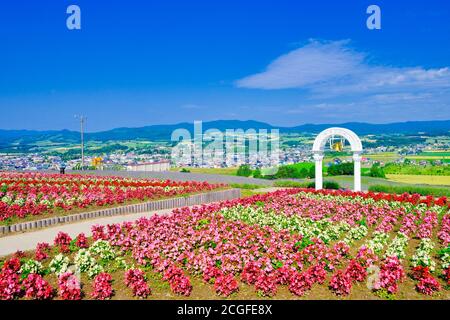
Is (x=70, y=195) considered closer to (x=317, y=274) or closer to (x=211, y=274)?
(x=211, y=274)

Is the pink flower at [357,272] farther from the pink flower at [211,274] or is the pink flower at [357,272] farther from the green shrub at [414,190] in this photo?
the green shrub at [414,190]

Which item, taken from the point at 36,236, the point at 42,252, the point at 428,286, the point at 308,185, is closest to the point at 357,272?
the point at 428,286

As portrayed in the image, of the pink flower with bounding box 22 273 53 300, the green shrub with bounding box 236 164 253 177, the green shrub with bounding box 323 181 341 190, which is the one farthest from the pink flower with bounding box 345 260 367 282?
the green shrub with bounding box 236 164 253 177

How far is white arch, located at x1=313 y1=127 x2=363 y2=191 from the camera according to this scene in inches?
637

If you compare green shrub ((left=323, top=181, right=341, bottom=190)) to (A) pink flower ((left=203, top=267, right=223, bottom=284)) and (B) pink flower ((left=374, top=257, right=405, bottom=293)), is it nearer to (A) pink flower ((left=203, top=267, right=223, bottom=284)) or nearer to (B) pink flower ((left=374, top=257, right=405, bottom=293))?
(B) pink flower ((left=374, top=257, right=405, bottom=293))

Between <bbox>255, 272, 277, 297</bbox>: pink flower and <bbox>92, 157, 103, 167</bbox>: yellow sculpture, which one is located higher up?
<bbox>92, 157, 103, 167</bbox>: yellow sculpture

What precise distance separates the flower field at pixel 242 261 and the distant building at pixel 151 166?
17149 mm

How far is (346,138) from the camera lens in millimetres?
16562

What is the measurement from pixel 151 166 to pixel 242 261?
22321 millimetres

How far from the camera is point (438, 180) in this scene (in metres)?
20.4

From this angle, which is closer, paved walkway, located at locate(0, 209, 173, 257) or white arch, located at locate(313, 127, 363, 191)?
paved walkway, located at locate(0, 209, 173, 257)

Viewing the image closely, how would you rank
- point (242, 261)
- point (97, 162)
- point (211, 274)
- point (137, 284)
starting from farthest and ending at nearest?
1. point (97, 162)
2. point (242, 261)
3. point (211, 274)
4. point (137, 284)

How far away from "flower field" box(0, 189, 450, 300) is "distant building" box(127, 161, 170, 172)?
675 inches

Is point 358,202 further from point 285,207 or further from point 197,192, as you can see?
point 197,192
